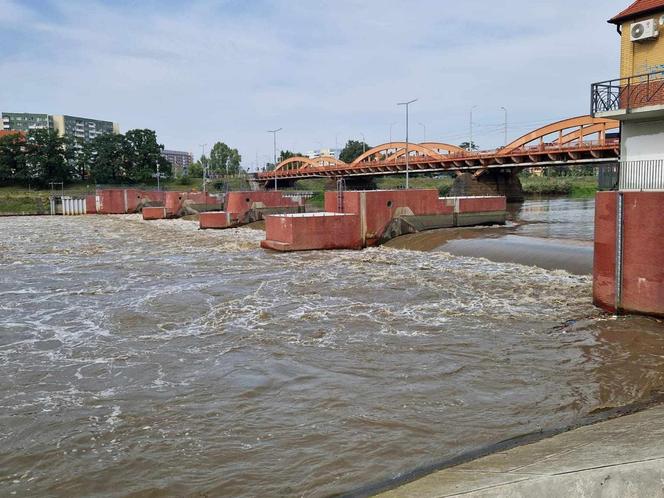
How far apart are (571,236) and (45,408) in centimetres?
2533

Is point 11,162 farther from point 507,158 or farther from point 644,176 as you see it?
point 644,176

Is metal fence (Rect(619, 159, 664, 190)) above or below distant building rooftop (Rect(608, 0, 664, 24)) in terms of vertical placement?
below

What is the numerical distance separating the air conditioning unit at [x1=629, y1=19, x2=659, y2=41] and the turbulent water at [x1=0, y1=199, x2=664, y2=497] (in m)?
7.19

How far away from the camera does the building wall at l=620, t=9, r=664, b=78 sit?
15.7m

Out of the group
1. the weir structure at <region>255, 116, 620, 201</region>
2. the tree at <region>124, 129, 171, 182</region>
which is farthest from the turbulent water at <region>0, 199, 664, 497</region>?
the tree at <region>124, 129, 171, 182</region>

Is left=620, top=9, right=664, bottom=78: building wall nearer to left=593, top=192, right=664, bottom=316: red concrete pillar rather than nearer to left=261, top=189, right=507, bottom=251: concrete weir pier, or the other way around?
left=593, top=192, right=664, bottom=316: red concrete pillar

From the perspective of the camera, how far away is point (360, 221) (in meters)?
26.6

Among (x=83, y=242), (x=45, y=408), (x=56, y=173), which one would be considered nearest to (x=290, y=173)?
(x=56, y=173)

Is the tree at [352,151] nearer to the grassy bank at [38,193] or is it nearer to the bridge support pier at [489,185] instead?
the grassy bank at [38,193]

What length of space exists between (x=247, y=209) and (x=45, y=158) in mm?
69727

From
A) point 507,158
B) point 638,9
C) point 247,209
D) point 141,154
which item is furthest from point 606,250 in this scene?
point 141,154

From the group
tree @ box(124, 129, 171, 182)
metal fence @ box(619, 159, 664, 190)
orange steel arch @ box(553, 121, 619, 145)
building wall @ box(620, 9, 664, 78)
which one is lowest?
metal fence @ box(619, 159, 664, 190)

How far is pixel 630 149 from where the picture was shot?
1507 centimetres

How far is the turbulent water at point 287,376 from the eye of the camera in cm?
607
